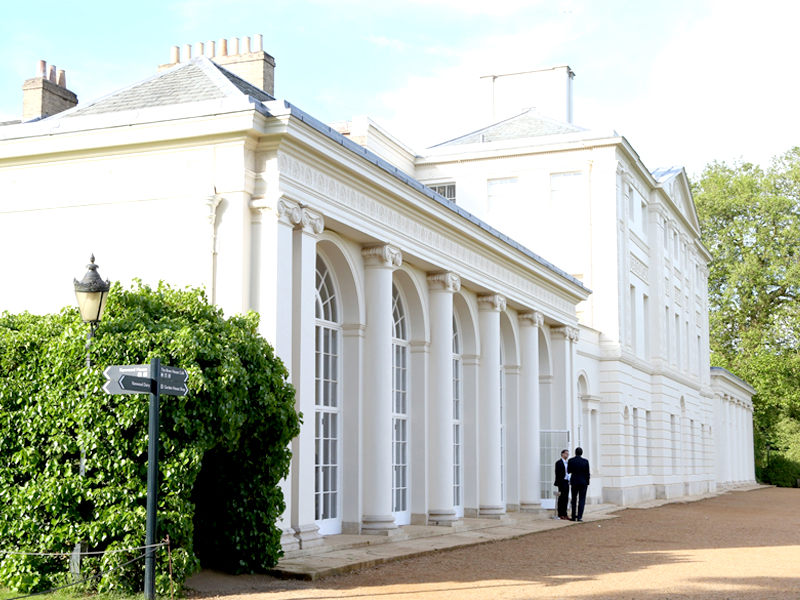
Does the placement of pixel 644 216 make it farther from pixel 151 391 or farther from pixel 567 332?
pixel 151 391

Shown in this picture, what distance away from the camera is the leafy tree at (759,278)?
5684 cm

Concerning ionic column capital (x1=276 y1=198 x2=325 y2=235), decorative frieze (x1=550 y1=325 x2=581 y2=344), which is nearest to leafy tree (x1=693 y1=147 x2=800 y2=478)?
decorative frieze (x1=550 y1=325 x2=581 y2=344)

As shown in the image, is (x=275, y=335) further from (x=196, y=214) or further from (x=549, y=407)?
(x=549, y=407)

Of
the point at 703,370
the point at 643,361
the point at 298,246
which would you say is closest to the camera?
the point at 298,246

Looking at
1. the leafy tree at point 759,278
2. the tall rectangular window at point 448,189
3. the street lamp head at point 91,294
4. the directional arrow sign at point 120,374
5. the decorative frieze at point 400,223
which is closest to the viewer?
the directional arrow sign at point 120,374

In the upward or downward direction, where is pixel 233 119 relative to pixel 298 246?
upward

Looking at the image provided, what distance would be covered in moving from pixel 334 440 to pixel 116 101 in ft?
19.6

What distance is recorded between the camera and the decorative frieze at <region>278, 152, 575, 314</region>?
13723 millimetres

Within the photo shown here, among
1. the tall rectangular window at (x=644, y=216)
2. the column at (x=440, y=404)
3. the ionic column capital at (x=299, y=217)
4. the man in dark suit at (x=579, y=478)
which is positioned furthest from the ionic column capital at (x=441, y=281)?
the tall rectangular window at (x=644, y=216)

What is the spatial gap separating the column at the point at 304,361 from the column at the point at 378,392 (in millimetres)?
2139

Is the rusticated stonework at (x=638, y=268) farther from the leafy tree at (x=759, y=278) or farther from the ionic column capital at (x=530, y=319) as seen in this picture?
the leafy tree at (x=759, y=278)

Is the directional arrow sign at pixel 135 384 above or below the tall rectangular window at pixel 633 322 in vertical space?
below

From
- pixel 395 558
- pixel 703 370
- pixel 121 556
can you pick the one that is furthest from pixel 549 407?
pixel 703 370

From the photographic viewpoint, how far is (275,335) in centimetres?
1281
